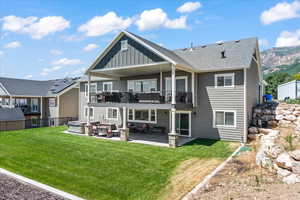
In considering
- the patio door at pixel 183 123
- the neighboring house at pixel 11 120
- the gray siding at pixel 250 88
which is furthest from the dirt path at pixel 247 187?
the neighboring house at pixel 11 120

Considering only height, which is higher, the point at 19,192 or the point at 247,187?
the point at 247,187

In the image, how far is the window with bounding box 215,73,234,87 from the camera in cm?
1291

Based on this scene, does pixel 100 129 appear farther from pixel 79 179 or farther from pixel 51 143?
pixel 79 179

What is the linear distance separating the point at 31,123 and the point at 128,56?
1639 cm

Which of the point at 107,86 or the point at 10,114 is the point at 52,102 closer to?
the point at 10,114

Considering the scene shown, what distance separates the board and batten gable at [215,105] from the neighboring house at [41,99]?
17862mm

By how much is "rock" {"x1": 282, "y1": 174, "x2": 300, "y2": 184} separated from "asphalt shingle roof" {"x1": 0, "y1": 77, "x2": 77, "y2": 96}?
24540mm

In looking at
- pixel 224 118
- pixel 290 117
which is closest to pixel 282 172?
pixel 224 118

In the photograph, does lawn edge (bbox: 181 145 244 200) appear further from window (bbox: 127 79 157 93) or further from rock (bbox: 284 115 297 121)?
window (bbox: 127 79 157 93)

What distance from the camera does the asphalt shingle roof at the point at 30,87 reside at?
76.5ft

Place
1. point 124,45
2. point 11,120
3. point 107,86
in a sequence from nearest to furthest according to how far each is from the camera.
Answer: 1. point 124,45
2. point 11,120
3. point 107,86

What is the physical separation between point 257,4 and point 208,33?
502 cm

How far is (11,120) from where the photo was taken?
1930cm

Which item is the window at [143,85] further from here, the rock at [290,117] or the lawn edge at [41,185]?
the lawn edge at [41,185]
